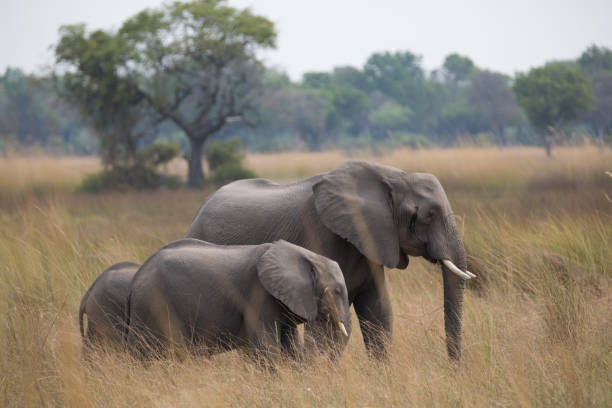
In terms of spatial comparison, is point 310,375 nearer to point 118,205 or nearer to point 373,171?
point 373,171

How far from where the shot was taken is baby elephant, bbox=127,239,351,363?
3760 mm

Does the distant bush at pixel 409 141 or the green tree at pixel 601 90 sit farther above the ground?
the green tree at pixel 601 90

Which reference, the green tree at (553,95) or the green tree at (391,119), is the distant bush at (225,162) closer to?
the green tree at (553,95)

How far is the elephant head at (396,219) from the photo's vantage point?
166 inches

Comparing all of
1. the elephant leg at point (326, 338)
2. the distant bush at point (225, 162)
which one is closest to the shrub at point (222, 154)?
the distant bush at point (225, 162)

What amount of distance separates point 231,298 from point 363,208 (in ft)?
3.08

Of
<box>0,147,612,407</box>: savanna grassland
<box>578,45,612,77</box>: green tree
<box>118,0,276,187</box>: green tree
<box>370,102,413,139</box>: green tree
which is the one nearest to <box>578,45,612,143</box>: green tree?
<box>578,45,612,77</box>: green tree

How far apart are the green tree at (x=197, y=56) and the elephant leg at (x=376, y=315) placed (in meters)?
15.4

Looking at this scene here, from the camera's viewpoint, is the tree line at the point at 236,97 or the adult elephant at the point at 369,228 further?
the tree line at the point at 236,97

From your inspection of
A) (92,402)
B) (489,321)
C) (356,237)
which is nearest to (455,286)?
(489,321)

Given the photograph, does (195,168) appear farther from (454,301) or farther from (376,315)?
(454,301)

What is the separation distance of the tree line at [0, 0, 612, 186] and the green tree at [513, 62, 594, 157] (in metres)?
0.06

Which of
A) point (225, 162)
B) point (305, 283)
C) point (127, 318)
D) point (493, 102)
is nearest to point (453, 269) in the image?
point (305, 283)

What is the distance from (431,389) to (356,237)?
0.99 m
